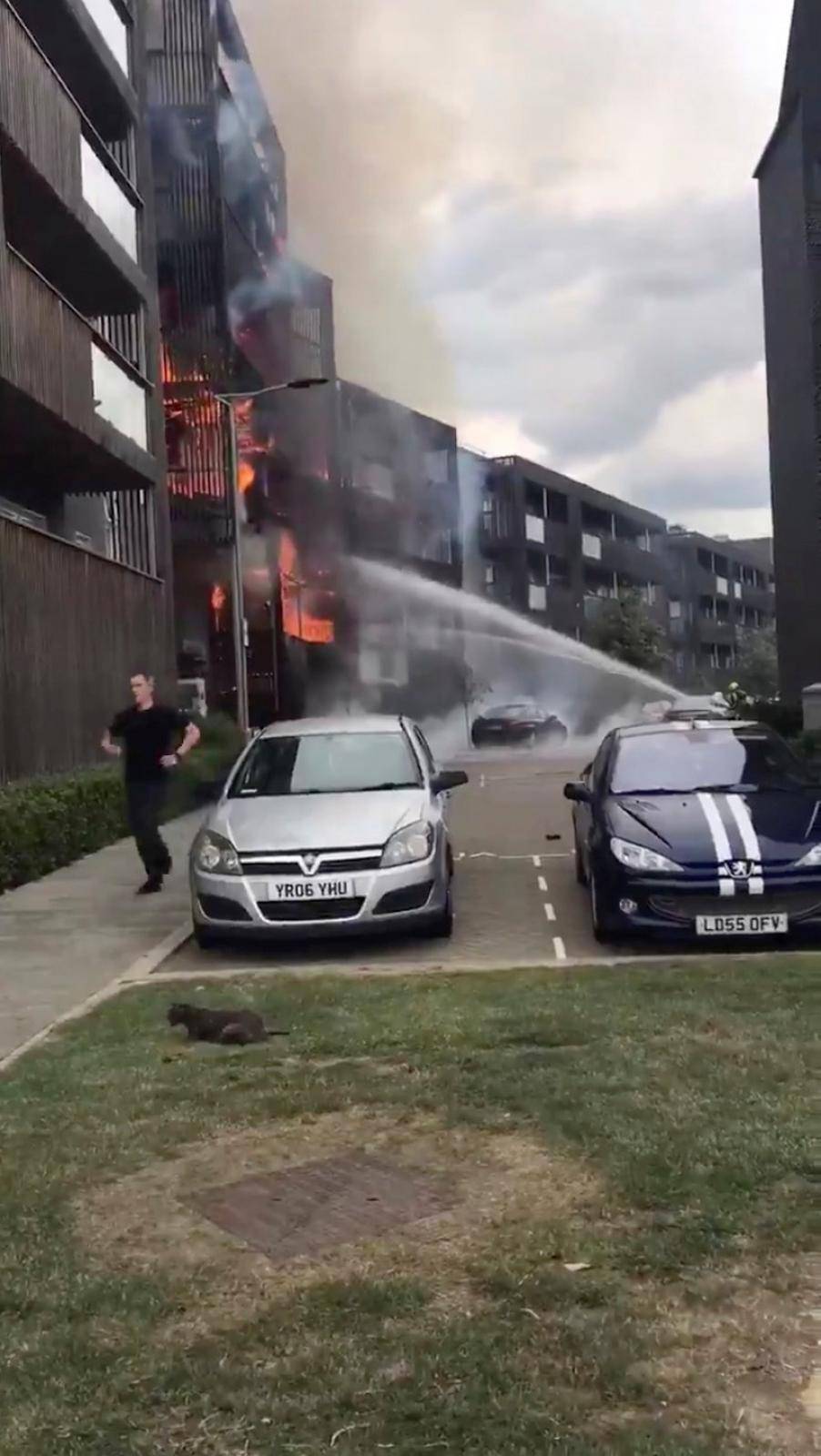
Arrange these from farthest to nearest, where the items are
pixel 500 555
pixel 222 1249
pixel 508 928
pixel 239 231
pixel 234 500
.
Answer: pixel 500 555 < pixel 239 231 < pixel 234 500 < pixel 508 928 < pixel 222 1249

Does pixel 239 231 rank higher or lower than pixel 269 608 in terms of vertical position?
higher

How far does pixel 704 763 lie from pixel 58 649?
9065 mm

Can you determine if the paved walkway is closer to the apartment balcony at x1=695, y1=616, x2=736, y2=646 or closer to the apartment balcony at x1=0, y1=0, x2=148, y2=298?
the apartment balcony at x1=0, y1=0, x2=148, y2=298

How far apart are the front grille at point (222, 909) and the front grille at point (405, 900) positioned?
75 cm

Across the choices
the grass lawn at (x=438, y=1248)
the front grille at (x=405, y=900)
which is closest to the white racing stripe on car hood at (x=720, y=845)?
the grass lawn at (x=438, y=1248)

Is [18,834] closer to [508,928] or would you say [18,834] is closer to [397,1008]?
[508,928]

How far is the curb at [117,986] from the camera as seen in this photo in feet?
19.6

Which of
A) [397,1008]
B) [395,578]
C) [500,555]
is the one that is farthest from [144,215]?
[500,555]

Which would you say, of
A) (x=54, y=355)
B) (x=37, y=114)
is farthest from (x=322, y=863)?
(x=37, y=114)

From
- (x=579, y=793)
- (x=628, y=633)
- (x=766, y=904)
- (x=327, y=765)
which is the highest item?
(x=628, y=633)

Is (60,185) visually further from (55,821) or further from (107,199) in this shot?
(55,821)

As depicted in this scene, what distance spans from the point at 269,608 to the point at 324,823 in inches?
1258

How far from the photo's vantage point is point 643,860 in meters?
7.66

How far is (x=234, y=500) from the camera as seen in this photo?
21312 mm
